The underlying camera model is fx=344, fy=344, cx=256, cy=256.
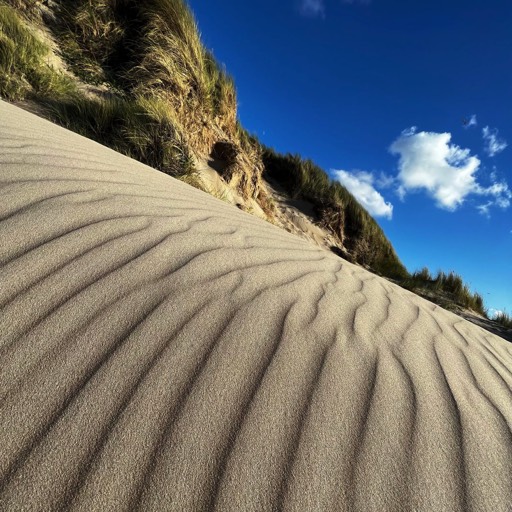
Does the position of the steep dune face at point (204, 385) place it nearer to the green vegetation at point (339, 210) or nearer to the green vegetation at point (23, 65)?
the green vegetation at point (23, 65)

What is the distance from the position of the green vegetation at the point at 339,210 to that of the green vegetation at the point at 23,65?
5.55 m

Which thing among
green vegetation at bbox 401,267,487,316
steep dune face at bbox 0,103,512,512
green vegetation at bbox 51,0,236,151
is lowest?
steep dune face at bbox 0,103,512,512

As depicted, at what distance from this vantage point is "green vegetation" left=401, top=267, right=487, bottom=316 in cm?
768

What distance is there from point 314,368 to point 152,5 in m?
6.73

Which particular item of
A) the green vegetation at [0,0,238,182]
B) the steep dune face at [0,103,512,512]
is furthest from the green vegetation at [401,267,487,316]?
the steep dune face at [0,103,512,512]

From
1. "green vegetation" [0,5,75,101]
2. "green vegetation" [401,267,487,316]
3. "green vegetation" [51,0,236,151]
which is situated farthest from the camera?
"green vegetation" [401,267,487,316]

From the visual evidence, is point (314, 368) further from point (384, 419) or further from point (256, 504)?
point (256, 504)

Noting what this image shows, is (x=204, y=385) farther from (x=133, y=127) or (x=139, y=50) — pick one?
(x=139, y=50)

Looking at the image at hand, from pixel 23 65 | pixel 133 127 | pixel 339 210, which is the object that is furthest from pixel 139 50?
pixel 339 210

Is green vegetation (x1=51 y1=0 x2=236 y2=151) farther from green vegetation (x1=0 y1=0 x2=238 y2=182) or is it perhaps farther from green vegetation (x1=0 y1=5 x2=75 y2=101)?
green vegetation (x1=0 y1=5 x2=75 y2=101)

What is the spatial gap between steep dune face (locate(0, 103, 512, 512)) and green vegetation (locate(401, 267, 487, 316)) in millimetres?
6930

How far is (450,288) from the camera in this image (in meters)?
8.30

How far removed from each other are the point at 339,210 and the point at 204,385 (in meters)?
8.36

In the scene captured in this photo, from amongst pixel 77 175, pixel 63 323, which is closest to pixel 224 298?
pixel 63 323
